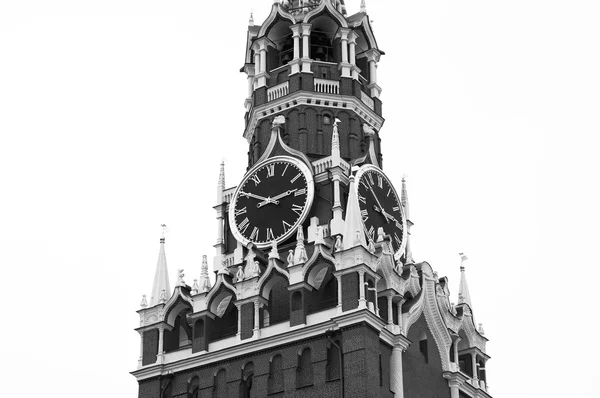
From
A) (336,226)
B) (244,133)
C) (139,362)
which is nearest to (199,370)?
(139,362)

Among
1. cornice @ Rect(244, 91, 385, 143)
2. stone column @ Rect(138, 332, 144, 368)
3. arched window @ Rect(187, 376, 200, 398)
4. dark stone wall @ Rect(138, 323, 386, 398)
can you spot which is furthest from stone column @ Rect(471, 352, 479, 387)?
stone column @ Rect(138, 332, 144, 368)

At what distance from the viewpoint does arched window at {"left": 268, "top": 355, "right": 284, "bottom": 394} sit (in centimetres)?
6438

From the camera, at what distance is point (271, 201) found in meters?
70.2

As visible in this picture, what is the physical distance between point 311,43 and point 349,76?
346 cm

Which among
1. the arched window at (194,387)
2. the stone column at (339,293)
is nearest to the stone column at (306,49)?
the stone column at (339,293)

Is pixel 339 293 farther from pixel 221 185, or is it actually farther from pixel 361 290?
pixel 221 185

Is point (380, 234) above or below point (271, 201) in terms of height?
below

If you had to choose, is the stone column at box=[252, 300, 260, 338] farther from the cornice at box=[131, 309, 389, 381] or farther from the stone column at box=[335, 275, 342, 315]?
the stone column at box=[335, 275, 342, 315]

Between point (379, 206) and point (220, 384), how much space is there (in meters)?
12.0

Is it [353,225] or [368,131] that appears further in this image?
[368,131]

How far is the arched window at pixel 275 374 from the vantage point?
64375mm

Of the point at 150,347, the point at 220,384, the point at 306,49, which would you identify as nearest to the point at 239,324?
the point at 220,384

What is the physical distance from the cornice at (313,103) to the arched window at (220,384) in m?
14.7

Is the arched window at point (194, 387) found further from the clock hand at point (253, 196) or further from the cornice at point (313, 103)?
the cornice at point (313, 103)
